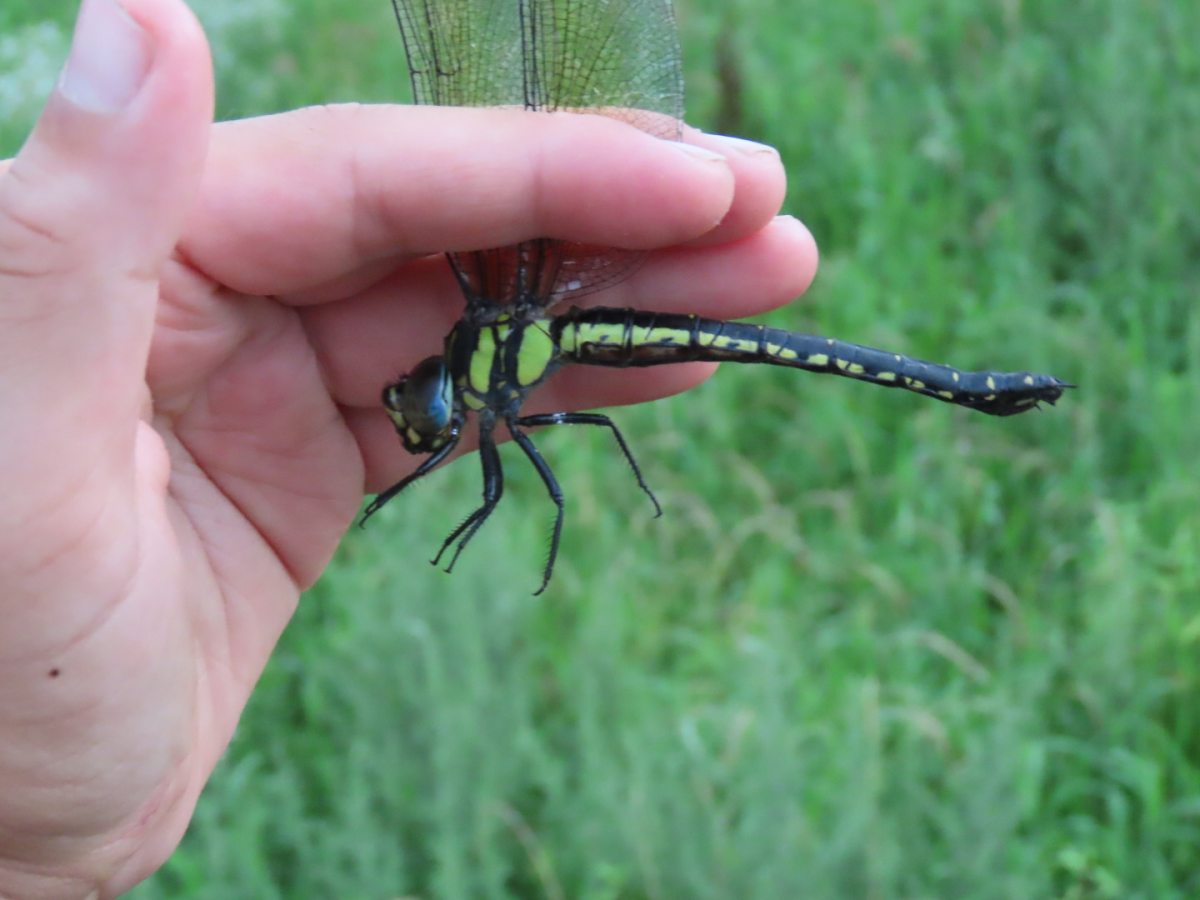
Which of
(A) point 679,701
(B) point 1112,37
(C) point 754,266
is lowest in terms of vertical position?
(A) point 679,701

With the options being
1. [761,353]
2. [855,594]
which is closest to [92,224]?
[761,353]

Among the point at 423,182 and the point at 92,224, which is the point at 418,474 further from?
the point at 92,224

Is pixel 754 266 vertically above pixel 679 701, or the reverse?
pixel 754 266

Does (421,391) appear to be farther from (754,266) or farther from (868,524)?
(868,524)

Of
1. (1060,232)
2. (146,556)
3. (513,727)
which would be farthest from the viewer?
(1060,232)

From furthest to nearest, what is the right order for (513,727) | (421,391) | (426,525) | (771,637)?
(426,525), (771,637), (513,727), (421,391)

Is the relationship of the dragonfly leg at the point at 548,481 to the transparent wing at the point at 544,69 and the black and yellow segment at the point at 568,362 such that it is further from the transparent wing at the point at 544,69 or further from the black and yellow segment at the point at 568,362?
the transparent wing at the point at 544,69

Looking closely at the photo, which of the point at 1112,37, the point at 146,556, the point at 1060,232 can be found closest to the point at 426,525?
the point at 146,556

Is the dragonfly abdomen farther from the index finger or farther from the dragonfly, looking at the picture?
the index finger
